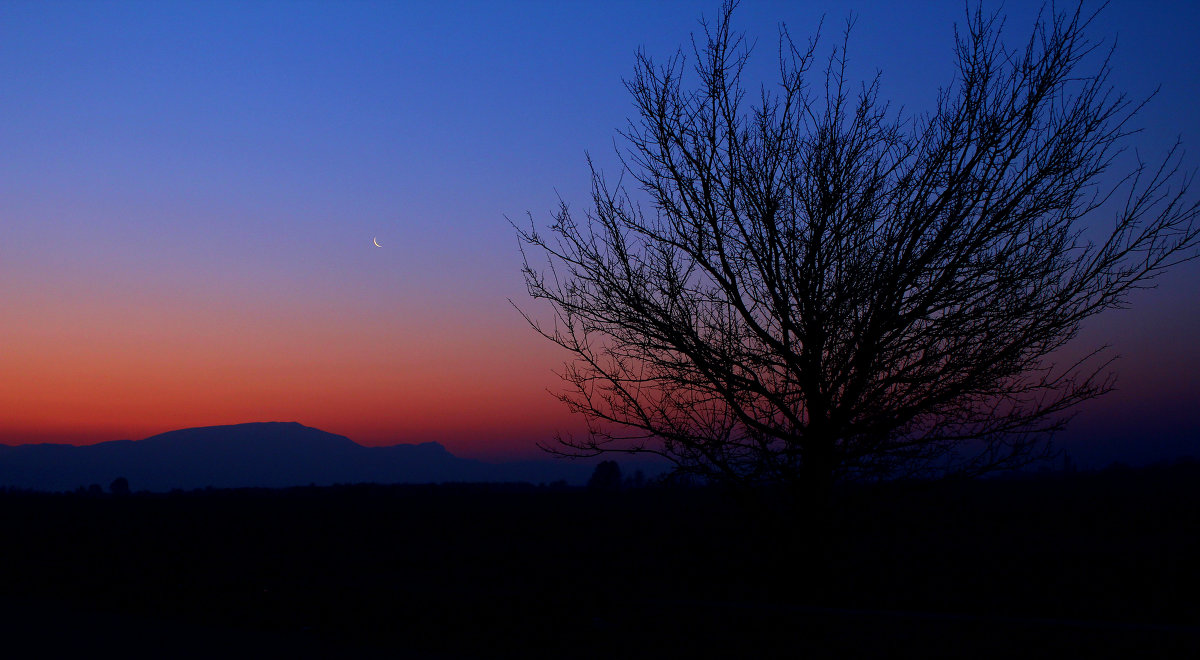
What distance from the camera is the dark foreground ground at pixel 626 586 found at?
20.5 ft

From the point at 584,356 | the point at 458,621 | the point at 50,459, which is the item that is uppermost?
the point at 50,459

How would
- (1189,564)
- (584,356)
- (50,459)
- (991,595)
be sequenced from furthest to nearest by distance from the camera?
(50,459) → (1189,564) → (991,595) → (584,356)

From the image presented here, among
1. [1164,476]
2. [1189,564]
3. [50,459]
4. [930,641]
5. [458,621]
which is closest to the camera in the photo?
[930,641]

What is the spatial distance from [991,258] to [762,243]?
2.01m

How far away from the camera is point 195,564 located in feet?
60.7

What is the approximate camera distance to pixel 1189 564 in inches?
617

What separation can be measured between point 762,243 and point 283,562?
15.2 meters

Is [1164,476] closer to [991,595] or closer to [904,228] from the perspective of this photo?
[991,595]

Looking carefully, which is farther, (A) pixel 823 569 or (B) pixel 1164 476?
(B) pixel 1164 476

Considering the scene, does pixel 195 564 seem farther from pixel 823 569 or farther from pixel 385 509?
pixel 385 509

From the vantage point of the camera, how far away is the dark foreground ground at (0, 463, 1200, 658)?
246 inches

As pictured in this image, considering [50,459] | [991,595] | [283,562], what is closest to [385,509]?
[283,562]

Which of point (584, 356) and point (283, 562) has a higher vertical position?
point (584, 356)

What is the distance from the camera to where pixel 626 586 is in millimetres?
14398
